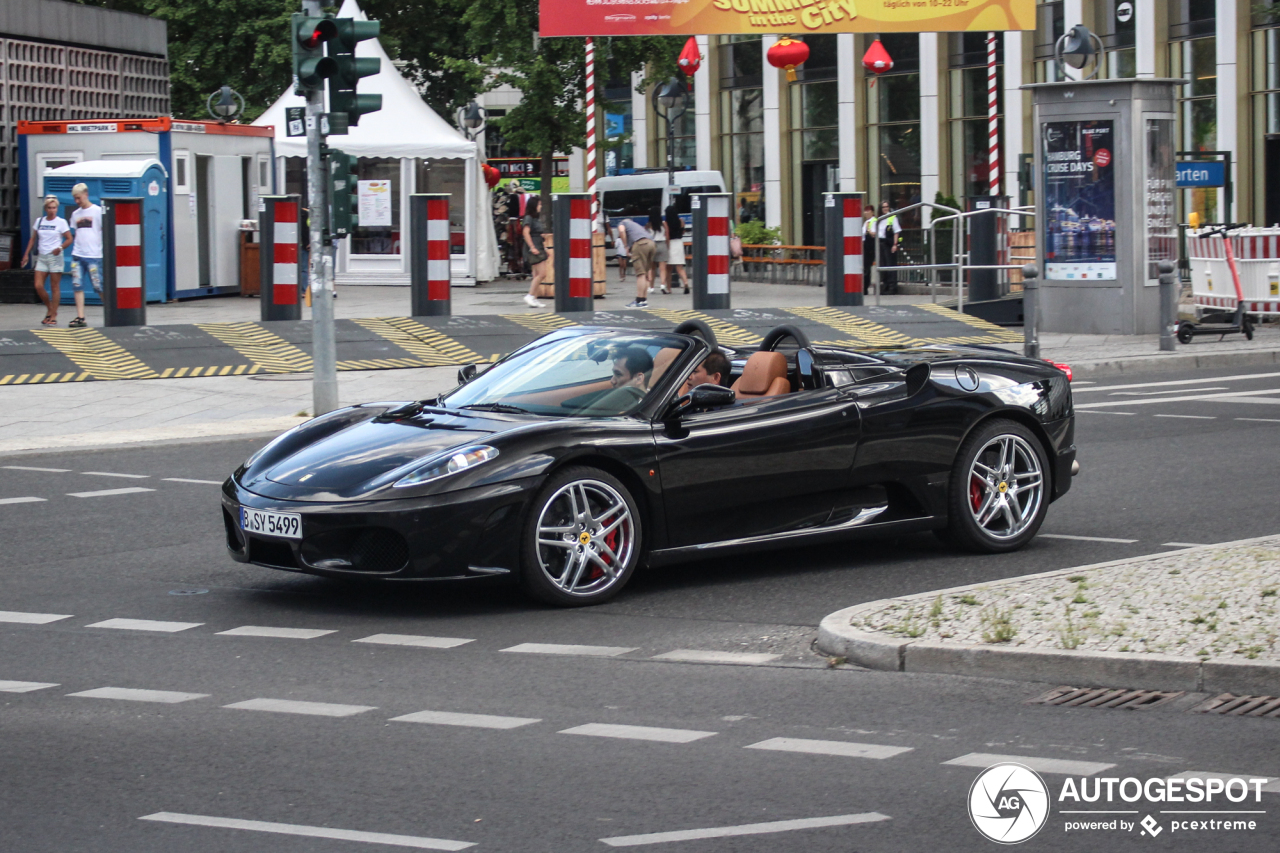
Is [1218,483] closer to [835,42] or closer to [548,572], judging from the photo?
[548,572]

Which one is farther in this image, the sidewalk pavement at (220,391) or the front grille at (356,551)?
the sidewalk pavement at (220,391)

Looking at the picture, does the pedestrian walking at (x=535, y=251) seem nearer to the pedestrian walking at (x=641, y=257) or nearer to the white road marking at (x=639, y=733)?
the pedestrian walking at (x=641, y=257)

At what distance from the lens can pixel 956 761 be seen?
5.20 metres

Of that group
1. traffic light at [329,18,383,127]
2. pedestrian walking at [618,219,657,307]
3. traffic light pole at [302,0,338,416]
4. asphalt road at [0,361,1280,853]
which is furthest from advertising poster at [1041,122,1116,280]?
asphalt road at [0,361,1280,853]

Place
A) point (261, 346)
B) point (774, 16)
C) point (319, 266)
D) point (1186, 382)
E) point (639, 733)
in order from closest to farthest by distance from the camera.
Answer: point (639, 733), point (319, 266), point (1186, 382), point (261, 346), point (774, 16)

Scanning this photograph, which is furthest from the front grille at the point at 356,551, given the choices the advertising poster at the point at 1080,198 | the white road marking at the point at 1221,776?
the advertising poster at the point at 1080,198

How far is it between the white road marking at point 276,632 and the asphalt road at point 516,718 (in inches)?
0.8

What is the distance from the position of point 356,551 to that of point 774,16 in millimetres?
21926

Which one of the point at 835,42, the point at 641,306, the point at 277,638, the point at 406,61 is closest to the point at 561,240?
the point at 641,306

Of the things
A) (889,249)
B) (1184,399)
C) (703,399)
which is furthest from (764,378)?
(889,249)

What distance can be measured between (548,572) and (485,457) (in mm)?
581

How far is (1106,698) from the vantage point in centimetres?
600

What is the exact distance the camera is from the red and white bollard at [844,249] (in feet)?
75.4

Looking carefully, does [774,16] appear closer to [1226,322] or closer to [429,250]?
[429,250]
